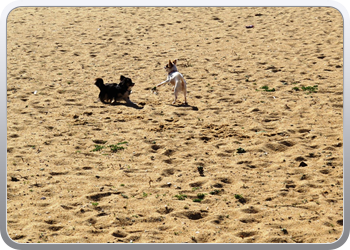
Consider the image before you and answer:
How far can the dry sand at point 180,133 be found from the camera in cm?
557

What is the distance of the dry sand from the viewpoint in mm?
5566

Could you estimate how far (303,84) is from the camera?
11.1 metres

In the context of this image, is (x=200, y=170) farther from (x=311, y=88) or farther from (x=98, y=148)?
(x=311, y=88)

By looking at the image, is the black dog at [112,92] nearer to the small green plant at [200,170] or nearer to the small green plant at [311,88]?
the small green plant at [200,170]

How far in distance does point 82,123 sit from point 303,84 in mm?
5310

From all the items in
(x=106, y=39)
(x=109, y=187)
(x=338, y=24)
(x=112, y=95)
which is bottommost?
(x=109, y=187)

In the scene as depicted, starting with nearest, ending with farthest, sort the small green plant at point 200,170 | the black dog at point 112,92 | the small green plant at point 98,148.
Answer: the small green plant at point 200,170, the small green plant at point 98,148, the black dog at point 112,92

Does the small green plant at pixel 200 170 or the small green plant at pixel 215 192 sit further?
the small green plant at pixel 200 170

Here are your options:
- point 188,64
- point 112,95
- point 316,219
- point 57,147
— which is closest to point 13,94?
point 112,95

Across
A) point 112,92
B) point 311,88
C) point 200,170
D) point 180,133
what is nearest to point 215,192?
point 200,170

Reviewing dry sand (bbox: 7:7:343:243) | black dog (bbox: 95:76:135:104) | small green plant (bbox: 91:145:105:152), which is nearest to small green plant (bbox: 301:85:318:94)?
dry sand (bbox: 7:7:343:243)

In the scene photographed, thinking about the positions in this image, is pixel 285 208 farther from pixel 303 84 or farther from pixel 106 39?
pixel 106 39

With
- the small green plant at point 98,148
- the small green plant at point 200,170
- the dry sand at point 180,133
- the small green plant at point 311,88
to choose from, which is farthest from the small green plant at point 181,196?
the small green plant at point 311,88

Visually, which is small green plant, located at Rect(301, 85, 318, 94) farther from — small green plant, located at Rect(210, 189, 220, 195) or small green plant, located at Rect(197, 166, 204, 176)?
small green plant, located at Rect(210, 189, 220, 195)
